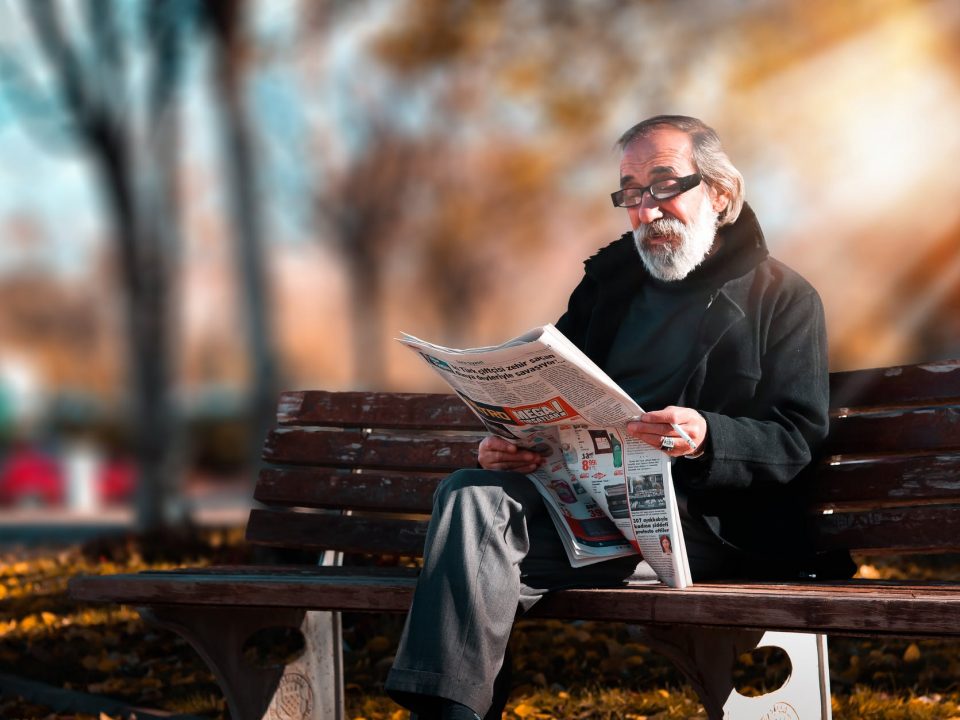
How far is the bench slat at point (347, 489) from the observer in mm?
4188

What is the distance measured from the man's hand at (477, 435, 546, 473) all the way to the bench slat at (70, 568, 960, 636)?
31cm

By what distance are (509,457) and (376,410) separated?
1.23 metres

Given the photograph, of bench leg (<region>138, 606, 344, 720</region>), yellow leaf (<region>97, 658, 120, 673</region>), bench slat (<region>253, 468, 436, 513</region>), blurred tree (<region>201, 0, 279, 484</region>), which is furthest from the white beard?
blurred tree (<region>201, 0, 279, 484</region>)

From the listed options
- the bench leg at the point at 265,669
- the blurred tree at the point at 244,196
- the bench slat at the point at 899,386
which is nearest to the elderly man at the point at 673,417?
the bench slat at the point at 899,386

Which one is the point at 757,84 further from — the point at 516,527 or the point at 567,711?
the point at 516,527

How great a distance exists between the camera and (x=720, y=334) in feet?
10.8

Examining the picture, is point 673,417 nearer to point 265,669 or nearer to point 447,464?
point 447,464

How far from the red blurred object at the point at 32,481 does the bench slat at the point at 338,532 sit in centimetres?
1702

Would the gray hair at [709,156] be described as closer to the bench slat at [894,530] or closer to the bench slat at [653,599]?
the bench slat at [894,530]

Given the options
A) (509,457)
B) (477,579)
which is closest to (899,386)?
(509,457)

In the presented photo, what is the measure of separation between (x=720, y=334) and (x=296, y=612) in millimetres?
1483

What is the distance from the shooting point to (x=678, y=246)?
3430 millimetres

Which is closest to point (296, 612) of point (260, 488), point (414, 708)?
point (260, 488)

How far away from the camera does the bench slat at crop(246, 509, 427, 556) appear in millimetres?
4113
